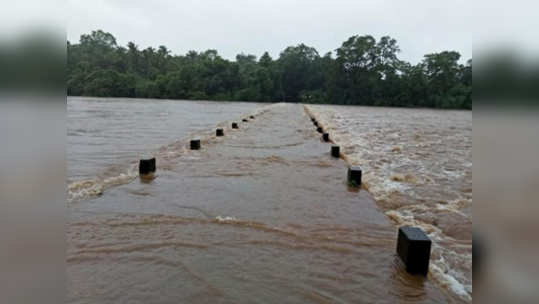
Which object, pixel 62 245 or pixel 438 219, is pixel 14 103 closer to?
pixel 62 245

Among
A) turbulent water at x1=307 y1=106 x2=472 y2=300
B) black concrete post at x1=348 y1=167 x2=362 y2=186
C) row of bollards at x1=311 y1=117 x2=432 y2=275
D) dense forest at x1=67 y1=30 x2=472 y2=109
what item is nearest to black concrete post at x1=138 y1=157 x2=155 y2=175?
black concrete post at x1=348 y1=167 x2=362 y2=186

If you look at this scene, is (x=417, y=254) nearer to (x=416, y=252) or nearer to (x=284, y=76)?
(x=416, y=252)

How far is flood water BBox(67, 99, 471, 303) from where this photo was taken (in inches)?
90.7

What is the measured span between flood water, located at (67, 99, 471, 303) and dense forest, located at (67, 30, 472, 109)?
5214cm

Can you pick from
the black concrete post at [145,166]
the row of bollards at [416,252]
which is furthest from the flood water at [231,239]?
the black concrete post at [145,166]

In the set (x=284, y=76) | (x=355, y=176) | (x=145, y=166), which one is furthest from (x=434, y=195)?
(x=284, y=76)

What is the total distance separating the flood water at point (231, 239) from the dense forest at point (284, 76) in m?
52.1

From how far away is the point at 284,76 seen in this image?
67062mm

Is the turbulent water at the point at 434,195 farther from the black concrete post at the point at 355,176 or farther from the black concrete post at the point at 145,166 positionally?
the black concrete post at the point at 145,166

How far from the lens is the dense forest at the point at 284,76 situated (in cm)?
5359

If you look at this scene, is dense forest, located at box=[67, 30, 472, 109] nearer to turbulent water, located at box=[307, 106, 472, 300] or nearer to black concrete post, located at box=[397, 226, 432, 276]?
turbulent water, located at box=[307, 106, 472, 300]

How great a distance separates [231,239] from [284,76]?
66.0 metres

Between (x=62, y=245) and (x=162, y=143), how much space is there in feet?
26.9

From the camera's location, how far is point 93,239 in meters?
3.00
